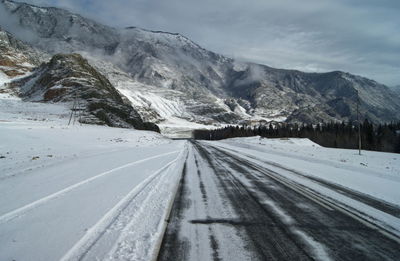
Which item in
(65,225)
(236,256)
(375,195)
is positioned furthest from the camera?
(375,195)

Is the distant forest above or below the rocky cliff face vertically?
below

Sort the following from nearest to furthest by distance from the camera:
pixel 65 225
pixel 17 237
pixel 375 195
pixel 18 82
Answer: pixel 17 237
pixel 65 225
pixel 375 195
pixel 18 82

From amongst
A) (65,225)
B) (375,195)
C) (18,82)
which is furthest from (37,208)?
(18,82)

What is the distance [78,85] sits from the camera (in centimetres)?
13500

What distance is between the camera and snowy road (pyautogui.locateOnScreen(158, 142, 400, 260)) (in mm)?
4297

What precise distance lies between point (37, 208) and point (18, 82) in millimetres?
198495

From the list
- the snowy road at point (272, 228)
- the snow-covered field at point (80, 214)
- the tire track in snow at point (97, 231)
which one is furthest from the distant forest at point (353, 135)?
the tire track in snow at point (97, 231)

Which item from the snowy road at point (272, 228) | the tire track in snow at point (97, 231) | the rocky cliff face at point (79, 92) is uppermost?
the rocky cliff face at point (79, 92)

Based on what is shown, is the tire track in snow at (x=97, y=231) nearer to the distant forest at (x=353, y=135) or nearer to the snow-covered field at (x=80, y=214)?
the snow-covered field at (x=80, y=214)

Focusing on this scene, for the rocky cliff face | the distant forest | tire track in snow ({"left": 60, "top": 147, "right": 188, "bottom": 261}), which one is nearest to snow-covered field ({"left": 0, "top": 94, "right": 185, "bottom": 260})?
tire track in snow ({"left": 60, "top": 147, "right": 188, "bottom": 261})

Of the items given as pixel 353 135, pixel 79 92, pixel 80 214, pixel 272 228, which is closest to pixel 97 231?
pixel 80 214

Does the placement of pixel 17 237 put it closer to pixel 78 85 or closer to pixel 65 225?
pixel 65 225

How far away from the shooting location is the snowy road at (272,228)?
4297 millimetres

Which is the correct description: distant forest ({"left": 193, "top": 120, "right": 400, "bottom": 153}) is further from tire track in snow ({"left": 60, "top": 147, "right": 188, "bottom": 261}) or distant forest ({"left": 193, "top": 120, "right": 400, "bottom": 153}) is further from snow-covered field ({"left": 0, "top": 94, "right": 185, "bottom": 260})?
tire track in snow ({"left": 60, "top": 147, "right": 188, "bottom": 261})
